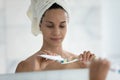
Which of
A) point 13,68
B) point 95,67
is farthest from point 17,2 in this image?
point 95,67

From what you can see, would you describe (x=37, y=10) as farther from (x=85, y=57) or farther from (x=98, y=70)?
(x=98, y=70)

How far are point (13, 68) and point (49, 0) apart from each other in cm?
24

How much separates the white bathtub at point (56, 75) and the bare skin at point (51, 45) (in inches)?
0.7

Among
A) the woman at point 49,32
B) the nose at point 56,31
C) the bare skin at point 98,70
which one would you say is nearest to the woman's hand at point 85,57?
the woman at point 49,32

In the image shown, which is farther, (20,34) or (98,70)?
(20,34)

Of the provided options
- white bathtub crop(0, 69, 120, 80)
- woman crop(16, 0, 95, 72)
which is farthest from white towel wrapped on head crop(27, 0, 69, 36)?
white bathtub crop(0, 69, 120, 80)

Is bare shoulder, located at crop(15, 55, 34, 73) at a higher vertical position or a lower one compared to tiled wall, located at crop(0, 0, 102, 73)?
lower

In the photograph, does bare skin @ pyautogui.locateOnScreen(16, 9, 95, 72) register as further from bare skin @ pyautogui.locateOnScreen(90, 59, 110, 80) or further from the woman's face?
bare skin @ pyautogui.locateOnScreen(90, 59, 110, 80)

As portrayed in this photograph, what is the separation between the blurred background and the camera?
0.70 m

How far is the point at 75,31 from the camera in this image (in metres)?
0.74

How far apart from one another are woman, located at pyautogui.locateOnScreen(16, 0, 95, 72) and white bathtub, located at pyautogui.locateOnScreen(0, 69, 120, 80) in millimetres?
17

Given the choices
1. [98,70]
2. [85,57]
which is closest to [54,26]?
[85,57]

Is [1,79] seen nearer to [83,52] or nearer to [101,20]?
[83,52]

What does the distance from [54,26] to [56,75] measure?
0.56ft
